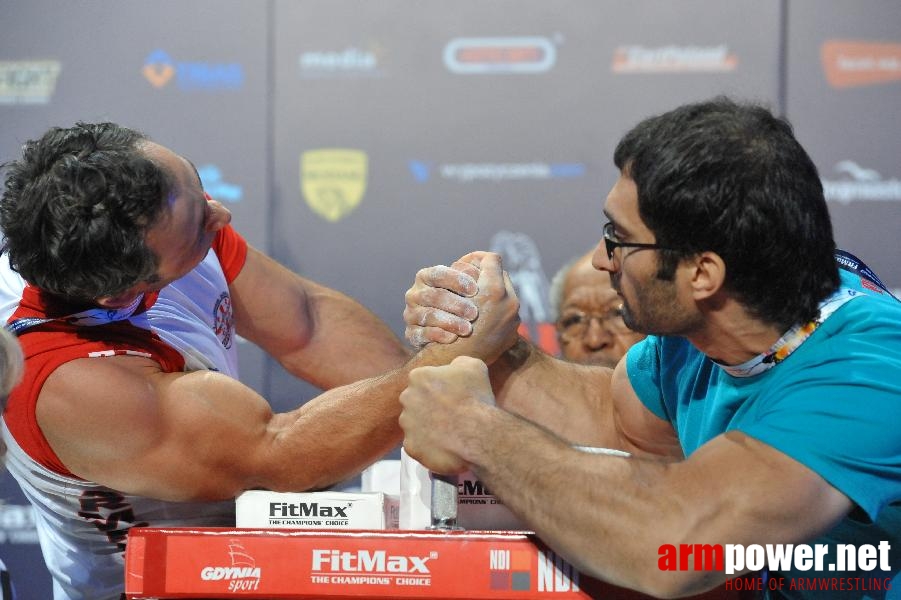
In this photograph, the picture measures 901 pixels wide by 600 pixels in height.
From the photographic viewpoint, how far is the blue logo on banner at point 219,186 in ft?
14.0

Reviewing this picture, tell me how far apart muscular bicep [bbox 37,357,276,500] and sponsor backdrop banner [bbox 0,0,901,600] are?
2.45m

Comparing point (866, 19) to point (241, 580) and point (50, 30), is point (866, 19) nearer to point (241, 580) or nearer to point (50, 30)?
point (50, 30)

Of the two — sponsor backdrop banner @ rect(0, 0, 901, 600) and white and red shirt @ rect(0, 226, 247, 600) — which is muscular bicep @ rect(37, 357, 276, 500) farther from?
sponsor backdrop banner @ rect(0, 0, 901, 600)

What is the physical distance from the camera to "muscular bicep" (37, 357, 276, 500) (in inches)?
69.4

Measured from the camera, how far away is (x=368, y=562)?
4.57 feet

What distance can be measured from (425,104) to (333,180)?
0.49 m

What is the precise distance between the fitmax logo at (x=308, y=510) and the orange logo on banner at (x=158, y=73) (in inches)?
121

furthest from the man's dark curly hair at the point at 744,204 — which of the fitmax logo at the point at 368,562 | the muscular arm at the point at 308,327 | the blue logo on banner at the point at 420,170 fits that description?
the blue logo on banner at the point at 420,170

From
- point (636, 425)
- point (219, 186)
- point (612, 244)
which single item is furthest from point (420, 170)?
point (612, 244)

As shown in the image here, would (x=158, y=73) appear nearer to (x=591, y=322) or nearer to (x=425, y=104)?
(x=425, y=104)

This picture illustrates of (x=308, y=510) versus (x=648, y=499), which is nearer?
(x=648, y=499)
